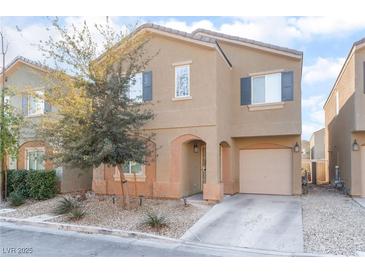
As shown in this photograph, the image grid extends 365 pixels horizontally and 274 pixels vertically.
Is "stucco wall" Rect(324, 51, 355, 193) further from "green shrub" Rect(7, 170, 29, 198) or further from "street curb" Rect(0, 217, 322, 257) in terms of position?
"green shrub" Rect(7, 170, 29, 198)

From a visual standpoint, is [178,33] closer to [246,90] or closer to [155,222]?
[246,90]

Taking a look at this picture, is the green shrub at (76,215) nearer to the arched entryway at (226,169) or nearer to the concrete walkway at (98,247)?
the concrete walkway at (98,247)

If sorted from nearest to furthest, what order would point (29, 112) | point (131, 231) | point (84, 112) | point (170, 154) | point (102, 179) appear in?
point (131, 231)
point (84, 112)
point (170, 154)
point (102, 179)
point (29, 112)

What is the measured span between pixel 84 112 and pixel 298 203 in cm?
903

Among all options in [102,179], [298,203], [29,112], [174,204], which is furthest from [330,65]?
[29,112]

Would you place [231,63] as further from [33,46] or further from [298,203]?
[33,46]

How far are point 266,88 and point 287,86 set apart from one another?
960 mm

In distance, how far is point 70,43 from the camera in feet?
34.8

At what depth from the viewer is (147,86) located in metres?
13.9

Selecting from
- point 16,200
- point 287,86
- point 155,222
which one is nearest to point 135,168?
point 16,200

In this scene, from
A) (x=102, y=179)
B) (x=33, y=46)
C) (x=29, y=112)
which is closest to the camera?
(x=33, y=46)

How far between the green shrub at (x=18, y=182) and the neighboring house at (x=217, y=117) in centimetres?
333

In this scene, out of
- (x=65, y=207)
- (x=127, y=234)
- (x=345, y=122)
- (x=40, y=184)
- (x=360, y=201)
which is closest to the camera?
(x=127, y=234)

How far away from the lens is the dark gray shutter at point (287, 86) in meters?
14.1
